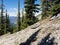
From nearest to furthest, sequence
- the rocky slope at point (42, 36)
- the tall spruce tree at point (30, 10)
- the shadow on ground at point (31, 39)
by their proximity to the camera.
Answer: the rocky slope at point (42, 36) < the shadow on ground at point (31, 39) < the tall spruce tree at point (30, 10)

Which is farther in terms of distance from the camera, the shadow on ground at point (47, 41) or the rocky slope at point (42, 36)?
the rocky slope at point (42, 36)

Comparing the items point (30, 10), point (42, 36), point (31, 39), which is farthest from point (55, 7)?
point (30, 10)

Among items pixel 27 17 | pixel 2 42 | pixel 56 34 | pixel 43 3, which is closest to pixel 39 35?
pixel 56 34

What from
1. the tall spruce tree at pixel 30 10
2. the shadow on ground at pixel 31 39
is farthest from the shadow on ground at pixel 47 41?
the tall spruce tree at pixel 30 10

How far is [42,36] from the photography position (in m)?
19.5

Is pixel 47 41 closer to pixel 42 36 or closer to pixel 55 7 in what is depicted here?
pixel 42 36

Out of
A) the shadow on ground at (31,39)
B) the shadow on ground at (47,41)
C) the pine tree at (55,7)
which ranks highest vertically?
the pine tree at (55,7)

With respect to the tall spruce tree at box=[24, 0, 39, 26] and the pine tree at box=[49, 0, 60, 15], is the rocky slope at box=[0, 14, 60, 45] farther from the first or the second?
the tall spruce tree at box=[24, 0, 39, 26]

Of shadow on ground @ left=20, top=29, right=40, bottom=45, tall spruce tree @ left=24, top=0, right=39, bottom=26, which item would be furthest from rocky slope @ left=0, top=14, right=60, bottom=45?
tall spruce tree @ left=24, top=0, right=39, bottom=26

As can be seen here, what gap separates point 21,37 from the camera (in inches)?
847

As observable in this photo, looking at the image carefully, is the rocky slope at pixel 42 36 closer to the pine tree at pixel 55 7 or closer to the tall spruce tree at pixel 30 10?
the pine tree at pixel 55 7

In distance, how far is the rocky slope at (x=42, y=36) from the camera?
18.4m

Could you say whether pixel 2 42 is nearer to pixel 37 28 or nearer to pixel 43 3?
pixel 37 28

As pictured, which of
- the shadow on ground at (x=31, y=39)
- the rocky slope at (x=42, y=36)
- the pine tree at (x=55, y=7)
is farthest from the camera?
the pine tree at (x=55, y=7)
